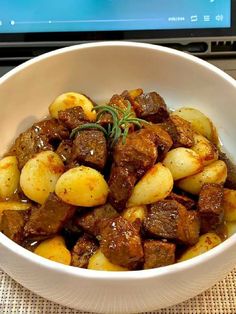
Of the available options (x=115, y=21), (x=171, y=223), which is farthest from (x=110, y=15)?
(x=171, y=223)

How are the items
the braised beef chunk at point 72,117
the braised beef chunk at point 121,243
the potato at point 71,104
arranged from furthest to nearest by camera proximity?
the potato at point 71,104 < the braised beef chunk at point 72,117 < the braised beef chunk at point 121,243

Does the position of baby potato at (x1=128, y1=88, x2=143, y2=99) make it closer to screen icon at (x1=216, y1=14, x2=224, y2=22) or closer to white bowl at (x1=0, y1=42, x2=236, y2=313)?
white bowl at (x1=0, y1=42, x2=236, y2=313)

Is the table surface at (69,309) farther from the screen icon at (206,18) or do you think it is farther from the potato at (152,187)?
the screen icon at (206,18)

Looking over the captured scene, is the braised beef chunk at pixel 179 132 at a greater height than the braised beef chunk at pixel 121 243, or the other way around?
the braised beef chunk at pixel 179 132

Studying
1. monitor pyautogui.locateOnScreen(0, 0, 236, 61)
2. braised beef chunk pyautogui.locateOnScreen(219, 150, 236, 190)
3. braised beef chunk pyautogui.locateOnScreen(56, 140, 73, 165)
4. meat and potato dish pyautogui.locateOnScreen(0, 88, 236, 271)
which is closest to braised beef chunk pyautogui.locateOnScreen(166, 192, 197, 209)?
meat and potato dish pyautogui.locateOnScreen(0, 88, 236, 271)

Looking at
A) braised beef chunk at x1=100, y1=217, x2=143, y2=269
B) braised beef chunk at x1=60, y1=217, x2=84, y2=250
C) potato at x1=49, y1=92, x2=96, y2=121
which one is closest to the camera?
braised beef chunk at x1=100, y1=217, x2=143, y2=269

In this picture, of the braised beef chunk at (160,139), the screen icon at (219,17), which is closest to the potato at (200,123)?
the braised beef chunk at (160,139)

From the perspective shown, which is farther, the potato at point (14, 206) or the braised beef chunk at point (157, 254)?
the potato at point (14, 206)
